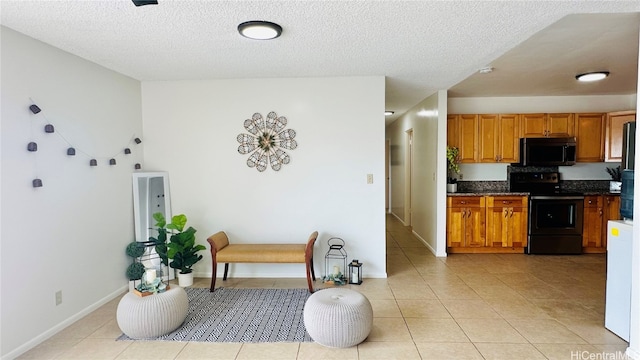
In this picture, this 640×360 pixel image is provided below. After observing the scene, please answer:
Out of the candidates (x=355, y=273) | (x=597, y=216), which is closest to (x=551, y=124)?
(x=597, y=216)

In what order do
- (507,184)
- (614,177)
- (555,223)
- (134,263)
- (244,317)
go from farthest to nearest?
(507,184)
(614,177)
(555,223)
(134,263)
(244,317)

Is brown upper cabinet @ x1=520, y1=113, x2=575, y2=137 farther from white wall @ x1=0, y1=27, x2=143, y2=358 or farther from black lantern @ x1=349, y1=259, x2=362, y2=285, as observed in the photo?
white wall @ x1=0, y1=27, x2=143, y2=358

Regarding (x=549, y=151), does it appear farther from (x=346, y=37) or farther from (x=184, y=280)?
(x=184, y=280)

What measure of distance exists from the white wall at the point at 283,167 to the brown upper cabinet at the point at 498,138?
90.5 inches

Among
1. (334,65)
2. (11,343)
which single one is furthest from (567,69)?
(11,343)

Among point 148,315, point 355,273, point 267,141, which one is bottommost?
point 355,273

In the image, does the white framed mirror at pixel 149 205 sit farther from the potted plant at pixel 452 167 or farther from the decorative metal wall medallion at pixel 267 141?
the potted plant at pixel 452 167

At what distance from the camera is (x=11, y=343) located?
235 cm

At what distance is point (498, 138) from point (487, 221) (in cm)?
136

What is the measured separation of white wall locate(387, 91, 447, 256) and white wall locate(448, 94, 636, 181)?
1.99 ft

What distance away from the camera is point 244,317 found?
9.64 ft

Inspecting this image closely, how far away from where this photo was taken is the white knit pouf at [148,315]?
2.49 m

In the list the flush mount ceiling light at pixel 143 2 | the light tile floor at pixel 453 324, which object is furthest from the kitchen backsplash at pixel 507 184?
the flush mount ceiling light at pixel 143 2

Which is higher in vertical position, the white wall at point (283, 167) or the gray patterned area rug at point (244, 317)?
the white wall at point (283, 167)
